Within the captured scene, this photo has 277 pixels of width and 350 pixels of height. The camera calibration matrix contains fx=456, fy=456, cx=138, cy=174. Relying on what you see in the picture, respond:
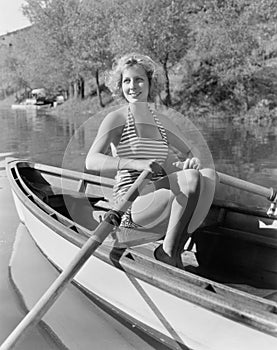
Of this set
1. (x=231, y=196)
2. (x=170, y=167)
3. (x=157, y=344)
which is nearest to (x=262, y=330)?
(x=157, y=344)

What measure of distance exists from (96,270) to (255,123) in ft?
50.6

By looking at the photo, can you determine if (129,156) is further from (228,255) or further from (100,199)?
(100,199)

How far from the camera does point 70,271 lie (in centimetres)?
285

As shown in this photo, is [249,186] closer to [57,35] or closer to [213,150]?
[213,150]

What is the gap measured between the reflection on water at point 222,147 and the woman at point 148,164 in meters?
2.77

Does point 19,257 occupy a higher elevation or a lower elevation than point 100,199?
lower

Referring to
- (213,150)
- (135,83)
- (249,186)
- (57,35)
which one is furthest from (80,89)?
(249,186)

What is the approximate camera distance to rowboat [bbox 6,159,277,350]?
2.46 m

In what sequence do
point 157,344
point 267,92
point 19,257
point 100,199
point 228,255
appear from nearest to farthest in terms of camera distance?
1. point 157,344
2. point 228,255
3. point 19,257
4. point 100,199
5. point 267,92

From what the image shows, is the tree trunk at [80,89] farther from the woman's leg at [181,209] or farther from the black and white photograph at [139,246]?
the woman's leg at [181,209]

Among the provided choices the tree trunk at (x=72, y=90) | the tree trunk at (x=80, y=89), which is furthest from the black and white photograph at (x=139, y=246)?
the tree trunk at (x=72, y=90)

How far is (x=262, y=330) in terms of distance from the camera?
2.29 meters

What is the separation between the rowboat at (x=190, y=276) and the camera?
246cm

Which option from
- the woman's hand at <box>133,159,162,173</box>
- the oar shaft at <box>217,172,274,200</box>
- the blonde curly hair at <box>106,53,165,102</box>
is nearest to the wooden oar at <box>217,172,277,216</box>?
the oar shaft at <box>217,172,274,200</box>
